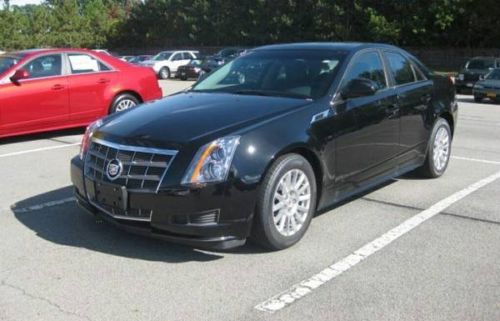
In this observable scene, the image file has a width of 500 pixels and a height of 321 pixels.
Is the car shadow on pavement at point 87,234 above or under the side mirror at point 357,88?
under

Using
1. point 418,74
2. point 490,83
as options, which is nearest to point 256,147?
point 418,74

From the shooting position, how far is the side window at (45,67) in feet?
32.3

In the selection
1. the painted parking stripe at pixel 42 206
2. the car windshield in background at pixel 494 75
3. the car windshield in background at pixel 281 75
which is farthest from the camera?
the car windshield in background at pixel 494 75

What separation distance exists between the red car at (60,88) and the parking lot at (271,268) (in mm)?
3517

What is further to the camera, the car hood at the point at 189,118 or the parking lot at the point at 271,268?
the car hood at the point at 189,118

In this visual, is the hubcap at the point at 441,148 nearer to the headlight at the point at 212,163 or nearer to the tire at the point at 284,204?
the tire at the point at 284,204

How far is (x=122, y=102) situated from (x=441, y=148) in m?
5.92

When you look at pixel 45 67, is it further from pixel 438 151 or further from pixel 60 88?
pixel 438 151

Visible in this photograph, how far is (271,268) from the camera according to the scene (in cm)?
434

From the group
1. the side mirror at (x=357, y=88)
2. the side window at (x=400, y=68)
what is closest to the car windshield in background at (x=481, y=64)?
the side window at (x=400, y=68)

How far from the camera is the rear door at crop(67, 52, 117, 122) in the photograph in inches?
401

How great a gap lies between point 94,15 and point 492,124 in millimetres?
66072

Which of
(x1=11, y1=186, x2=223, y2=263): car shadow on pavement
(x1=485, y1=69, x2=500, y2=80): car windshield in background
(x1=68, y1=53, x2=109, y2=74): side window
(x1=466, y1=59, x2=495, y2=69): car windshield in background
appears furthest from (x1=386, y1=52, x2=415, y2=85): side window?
(x1=466, y1=59, x2=495, y2=69): car windshield in background

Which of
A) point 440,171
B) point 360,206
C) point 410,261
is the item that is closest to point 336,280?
point 410,261
